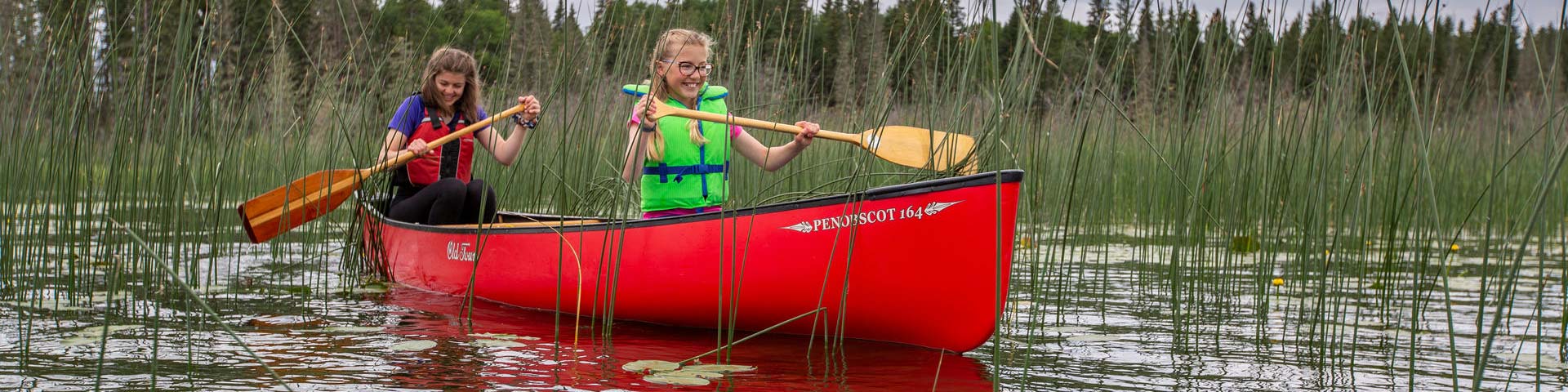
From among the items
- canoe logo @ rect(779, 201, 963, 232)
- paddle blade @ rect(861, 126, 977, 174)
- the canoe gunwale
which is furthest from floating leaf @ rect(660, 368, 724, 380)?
paddle blade @ rect(861, 126, 977, 174)

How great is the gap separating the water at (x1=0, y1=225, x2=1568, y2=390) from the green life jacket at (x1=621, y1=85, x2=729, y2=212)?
1.39 ft

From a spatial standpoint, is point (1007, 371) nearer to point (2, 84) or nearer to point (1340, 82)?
point (1340, 82)

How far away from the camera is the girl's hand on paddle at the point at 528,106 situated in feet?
14.0

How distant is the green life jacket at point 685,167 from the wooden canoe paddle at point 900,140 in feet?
0.77

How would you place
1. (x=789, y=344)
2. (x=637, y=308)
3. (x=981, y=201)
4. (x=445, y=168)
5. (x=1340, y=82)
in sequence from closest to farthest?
(x=981, y=201)
(x=1340, y=82)
(x=789, y=344)
(x=637, y=308)
(x=445, y=168)

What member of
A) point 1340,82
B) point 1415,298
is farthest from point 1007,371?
point 1340,82

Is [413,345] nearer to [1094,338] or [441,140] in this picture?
[441,140]

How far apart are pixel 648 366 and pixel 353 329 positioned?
1.15m

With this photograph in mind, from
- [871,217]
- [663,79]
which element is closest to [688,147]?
[663,79]

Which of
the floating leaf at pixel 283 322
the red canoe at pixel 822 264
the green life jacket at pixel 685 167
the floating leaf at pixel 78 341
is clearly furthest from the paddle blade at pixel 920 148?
the floating leaf at pixel 78 341

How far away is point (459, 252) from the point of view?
4441mm

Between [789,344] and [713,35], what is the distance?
3.70ft

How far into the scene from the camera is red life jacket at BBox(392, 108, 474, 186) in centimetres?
492

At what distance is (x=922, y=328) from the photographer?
3293mm
